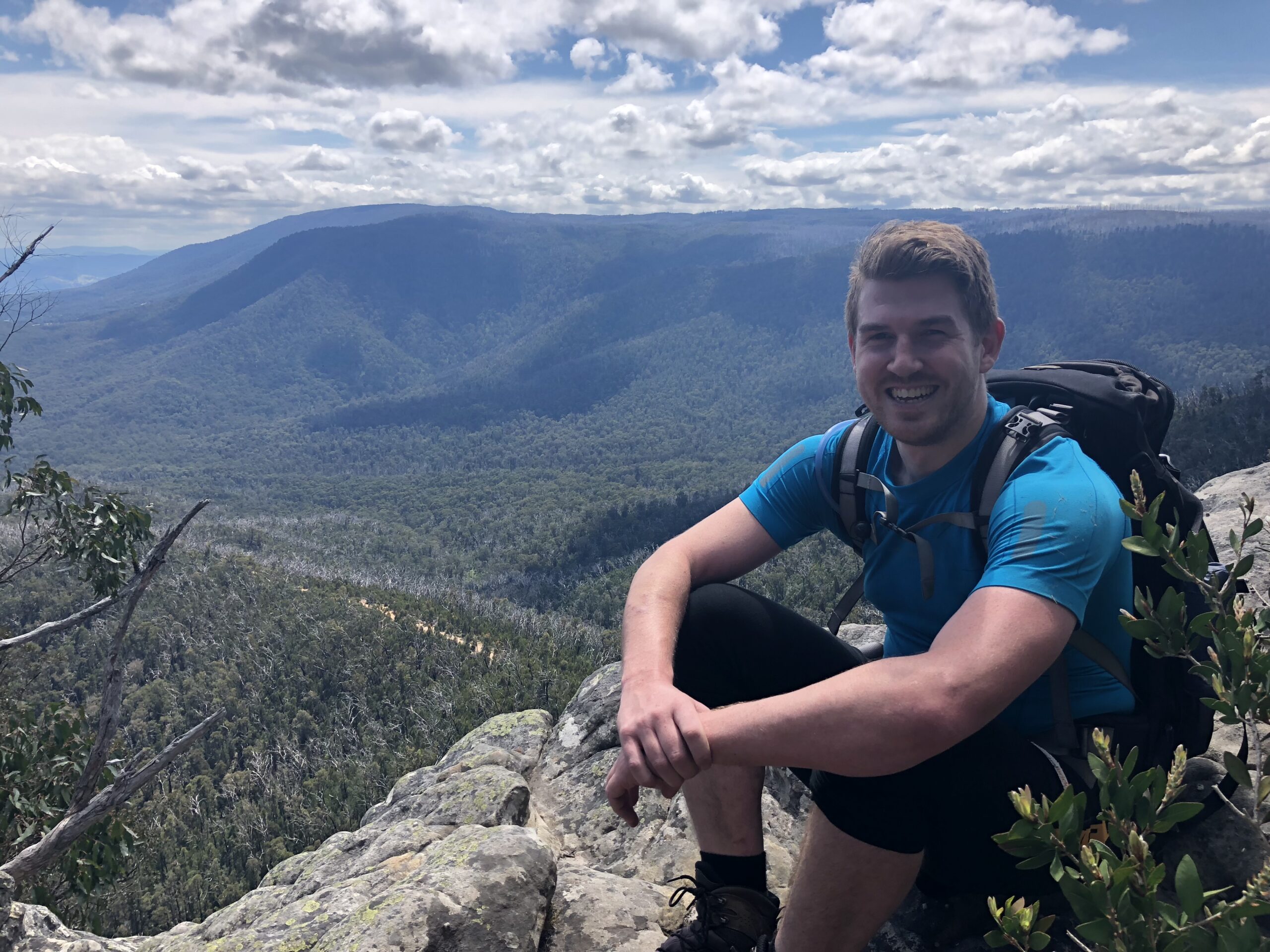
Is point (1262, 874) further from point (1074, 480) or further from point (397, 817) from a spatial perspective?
point (397, 817)

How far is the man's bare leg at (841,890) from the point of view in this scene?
9.15 ft

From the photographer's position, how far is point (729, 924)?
323 centimetres

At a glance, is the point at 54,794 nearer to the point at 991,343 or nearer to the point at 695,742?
the point at 695,742

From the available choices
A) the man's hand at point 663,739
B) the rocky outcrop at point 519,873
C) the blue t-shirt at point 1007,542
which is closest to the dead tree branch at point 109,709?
the rocky outcrop at point 519,873

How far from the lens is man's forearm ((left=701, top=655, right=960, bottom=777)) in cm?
247

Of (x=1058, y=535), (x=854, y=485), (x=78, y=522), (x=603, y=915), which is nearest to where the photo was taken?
(x=1058, y=535)

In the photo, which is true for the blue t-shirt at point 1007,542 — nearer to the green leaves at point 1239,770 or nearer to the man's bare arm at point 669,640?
the man's bare arm at point 669,640

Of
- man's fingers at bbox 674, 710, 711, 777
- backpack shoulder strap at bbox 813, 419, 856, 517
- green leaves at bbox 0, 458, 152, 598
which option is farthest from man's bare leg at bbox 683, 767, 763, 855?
green leaves at bbox 0, 458, 152, 598

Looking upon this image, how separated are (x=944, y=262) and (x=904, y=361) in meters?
0.44

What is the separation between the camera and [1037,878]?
9.56 feet

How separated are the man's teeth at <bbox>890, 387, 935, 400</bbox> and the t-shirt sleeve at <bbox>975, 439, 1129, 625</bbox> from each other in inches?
22.5

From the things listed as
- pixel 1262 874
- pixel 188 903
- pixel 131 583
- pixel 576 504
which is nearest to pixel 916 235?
pixel 1262 874

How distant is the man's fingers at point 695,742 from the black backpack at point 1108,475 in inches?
44.9

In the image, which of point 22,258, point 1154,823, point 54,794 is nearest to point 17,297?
point 22,258
